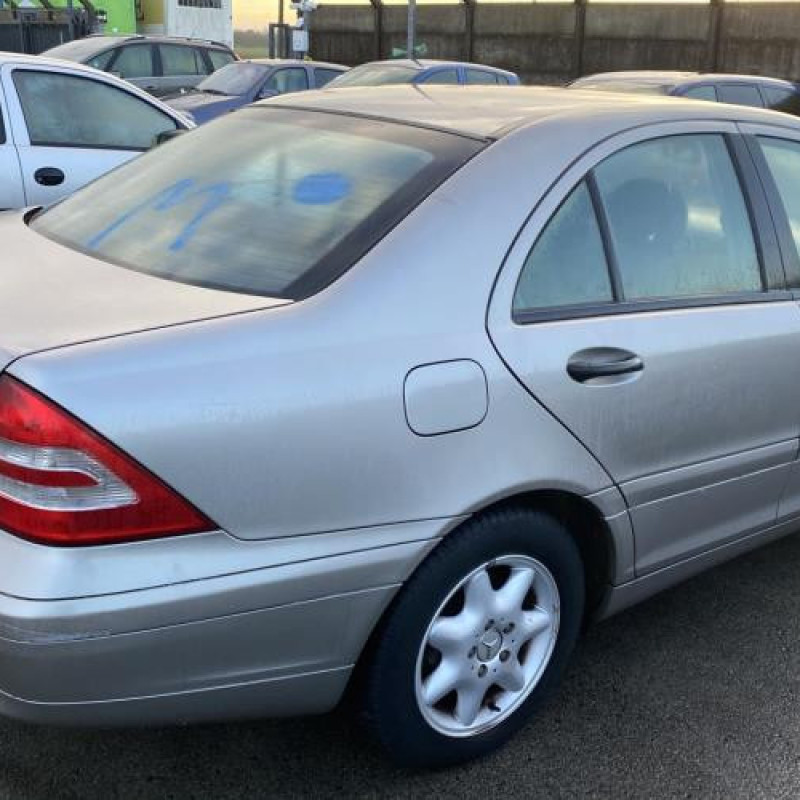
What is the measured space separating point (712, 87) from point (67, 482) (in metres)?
9.47

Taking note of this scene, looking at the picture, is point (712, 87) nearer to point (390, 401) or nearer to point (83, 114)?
point (83, 114)

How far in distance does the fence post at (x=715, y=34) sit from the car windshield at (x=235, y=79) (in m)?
13.2

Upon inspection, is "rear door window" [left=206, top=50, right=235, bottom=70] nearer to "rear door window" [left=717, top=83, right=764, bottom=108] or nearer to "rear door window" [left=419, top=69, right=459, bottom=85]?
"rear door window" [left=419, top=69, right=459, bottom=85]

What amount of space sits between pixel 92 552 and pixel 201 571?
198mm

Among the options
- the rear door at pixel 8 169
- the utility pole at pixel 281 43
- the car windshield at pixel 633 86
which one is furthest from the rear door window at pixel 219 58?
the utility pole at pixel 281 43

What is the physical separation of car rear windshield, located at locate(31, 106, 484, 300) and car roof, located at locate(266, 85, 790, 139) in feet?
0.25

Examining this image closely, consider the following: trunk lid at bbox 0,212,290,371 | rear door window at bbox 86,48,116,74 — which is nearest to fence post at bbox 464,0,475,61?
rear door window at bbox 86,48,116,74

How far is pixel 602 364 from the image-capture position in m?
2.40

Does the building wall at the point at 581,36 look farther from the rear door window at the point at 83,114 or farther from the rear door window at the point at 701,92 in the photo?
the rear door window at the point at 83,114

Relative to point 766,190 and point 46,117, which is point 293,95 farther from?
point 46,117

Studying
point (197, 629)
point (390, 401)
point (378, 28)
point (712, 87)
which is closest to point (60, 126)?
point (390, 401)

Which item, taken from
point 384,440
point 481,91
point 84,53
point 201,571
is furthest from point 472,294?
point 84,53

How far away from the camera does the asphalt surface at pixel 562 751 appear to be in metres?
2.40

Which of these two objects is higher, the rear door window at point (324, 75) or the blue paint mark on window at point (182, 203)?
the blue paint mark on window at point (182, 203)
